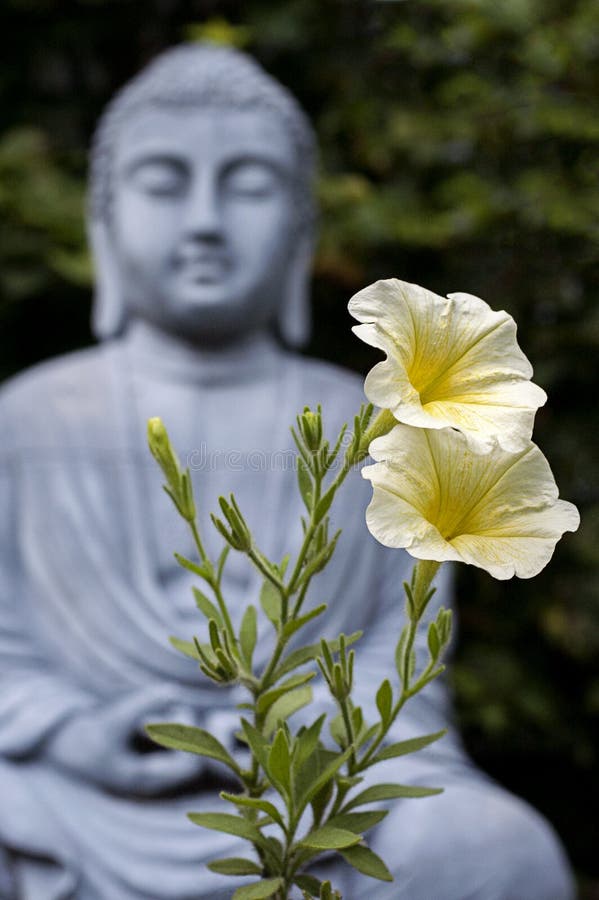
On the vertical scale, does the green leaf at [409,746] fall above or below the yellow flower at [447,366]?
below

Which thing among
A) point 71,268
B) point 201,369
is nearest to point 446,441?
point 201,369

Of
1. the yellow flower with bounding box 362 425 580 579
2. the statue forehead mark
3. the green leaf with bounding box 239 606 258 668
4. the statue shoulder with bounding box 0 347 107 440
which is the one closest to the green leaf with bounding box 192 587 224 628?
the green leaf with bounding box 239 606 258 668

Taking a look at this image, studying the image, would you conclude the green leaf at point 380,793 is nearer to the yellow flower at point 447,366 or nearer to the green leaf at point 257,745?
the green leaf at point 257,745

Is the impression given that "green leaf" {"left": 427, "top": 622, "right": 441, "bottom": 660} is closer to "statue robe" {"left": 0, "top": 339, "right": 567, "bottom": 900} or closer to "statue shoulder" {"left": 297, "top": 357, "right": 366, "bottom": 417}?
"statue robe" {"left": 0, "top": 339, "right": 567, "bottom": 900}

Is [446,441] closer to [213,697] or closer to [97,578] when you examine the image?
[213,697]

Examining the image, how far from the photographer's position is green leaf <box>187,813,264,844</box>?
0.69 m

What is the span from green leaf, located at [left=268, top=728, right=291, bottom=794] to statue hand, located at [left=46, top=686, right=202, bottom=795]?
1.31m

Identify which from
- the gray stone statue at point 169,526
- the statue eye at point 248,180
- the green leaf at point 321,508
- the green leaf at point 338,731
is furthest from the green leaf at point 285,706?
the statue eye at point 248,180

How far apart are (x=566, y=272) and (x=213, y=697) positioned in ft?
5.52

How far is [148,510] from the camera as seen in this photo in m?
2.29

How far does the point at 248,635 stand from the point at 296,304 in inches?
70.0

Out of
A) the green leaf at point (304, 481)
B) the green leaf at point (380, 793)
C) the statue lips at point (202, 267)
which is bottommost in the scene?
the statue lips at point (202, 267)

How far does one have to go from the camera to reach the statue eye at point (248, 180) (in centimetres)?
241

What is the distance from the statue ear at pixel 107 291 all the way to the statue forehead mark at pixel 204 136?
0.16 meters
